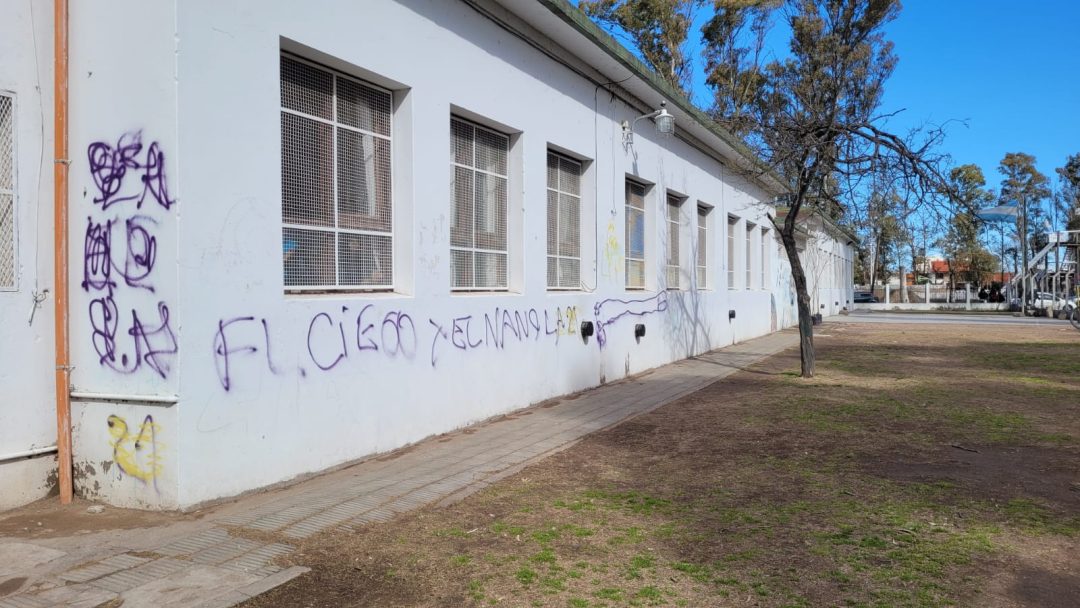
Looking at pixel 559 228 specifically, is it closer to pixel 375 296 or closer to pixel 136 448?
pixel 375 296

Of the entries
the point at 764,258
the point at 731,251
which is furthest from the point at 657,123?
the point at 764,258

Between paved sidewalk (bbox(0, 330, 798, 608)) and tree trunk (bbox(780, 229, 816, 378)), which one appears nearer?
paved sidewalk (bbox(0, 330, 798, 608))

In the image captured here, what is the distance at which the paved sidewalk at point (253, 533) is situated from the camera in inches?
148

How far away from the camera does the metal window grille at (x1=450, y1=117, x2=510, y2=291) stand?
820cm

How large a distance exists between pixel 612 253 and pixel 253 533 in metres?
7.88

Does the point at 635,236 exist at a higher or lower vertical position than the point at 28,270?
higher

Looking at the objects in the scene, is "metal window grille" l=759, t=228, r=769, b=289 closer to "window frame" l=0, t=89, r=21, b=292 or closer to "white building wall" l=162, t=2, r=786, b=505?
"white building wall" l=162, t=2, r=786, b=505

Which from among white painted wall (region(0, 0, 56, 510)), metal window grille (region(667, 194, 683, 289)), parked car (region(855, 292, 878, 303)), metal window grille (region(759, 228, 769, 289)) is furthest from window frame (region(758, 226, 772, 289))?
parked car (region(855, 292, 878, 303))

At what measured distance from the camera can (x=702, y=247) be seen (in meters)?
16.9

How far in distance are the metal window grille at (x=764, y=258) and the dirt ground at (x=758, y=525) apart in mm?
13462

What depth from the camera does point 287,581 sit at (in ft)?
12.8

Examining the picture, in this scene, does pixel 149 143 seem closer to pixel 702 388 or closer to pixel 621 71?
pixel 621 71

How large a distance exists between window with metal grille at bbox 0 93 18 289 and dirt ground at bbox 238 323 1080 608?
2.87m

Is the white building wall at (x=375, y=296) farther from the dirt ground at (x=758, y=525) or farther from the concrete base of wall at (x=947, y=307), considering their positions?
the concrete base of wall at (x=947, y=307)
